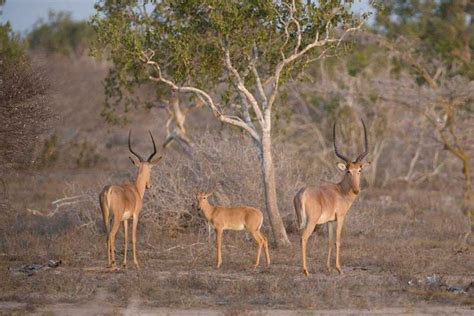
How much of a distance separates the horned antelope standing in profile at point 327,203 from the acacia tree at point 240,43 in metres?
1.90

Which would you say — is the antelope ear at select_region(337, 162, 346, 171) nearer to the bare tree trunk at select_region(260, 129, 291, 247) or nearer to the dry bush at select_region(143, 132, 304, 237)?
the bare tree trunk at select_region(260, 129, 291, 247)

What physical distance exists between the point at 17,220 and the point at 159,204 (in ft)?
12.5

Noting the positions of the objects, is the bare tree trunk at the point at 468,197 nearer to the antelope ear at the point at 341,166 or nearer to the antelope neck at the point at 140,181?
the antelope ear at the point at 341,166

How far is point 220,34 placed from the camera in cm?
1411

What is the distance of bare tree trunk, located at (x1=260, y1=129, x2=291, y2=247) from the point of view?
48.2 ft

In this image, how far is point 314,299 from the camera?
33.1 ft

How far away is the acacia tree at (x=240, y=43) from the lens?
1405 cm

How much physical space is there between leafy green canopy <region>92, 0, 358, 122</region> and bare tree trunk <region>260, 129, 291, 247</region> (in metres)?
1.32

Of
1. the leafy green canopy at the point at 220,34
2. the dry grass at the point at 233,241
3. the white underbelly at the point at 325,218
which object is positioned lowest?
the dry grass at the point at 233,241

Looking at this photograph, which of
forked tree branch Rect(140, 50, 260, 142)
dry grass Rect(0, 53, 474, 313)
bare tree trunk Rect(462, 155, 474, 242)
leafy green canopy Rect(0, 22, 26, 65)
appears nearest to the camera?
dry grass Rect(0, 53, 474, 313)

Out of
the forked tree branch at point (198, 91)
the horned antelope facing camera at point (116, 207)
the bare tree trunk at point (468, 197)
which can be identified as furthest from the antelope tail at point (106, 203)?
the bare tree trunk at point (468, 197)

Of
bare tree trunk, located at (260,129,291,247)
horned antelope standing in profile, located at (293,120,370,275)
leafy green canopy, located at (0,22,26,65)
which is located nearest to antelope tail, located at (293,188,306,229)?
horned antelope standing in profile, located at (293,120,370,275)

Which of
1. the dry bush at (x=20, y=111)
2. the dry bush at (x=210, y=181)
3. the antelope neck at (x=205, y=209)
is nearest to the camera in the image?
the dry bush at (x=20, y=111)

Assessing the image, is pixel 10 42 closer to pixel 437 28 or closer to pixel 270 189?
pixel 270 189
